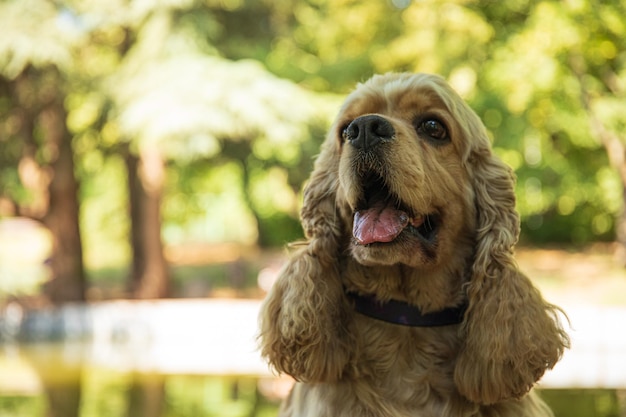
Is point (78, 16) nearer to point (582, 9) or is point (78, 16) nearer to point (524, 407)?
point (582, 9)

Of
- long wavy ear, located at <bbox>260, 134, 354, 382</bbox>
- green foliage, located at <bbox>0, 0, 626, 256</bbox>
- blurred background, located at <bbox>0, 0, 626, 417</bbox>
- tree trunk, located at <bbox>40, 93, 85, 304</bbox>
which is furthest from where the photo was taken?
tree trunk, located at <bbox>40, 93, 85, 304</bbox>

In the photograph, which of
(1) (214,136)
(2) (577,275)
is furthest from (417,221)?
(2) (577,275)

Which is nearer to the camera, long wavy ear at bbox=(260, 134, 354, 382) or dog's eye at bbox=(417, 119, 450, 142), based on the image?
long wavy ear at bbox=(260, 134, 354, 382)

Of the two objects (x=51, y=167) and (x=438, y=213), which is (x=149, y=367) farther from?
(x=438, y=213)

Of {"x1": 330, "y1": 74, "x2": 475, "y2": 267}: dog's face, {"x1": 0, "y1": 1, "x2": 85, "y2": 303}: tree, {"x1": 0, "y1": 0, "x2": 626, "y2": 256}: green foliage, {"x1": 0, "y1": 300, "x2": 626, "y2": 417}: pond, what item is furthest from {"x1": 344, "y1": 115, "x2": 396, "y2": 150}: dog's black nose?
{"x1": 0, "y1": 1, "x2": 85, "y2": 303}: tree

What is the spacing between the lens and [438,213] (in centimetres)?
323

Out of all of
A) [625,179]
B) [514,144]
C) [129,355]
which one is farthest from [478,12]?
[129,355]

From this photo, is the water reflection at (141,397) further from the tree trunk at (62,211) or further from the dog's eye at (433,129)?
the tree trunk at (62,211)

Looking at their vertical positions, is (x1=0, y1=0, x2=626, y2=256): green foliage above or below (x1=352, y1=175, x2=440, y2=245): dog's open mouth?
above

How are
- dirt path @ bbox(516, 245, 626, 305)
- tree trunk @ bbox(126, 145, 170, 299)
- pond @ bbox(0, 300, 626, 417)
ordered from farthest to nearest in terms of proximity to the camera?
tree trunk @ bbox(126, 145, 170, 299) < dirt path @ bbox(516, 245, 626, 305) < pond @ bbox(0, 300, 626, 417)

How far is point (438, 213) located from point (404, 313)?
15.8 inches

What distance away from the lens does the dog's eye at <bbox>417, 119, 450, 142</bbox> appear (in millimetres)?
3287

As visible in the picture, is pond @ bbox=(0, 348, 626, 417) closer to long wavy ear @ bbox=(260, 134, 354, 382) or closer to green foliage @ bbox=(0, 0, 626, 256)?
long wavy ear @ bbox=(260, 134, 354, 382)

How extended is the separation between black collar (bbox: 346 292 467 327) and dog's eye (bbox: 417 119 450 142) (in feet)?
2.15
